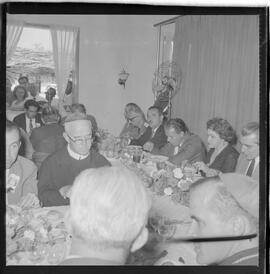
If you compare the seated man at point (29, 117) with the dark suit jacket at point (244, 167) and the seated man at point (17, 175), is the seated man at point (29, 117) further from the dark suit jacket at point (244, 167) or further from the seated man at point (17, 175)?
the dark suit jacket at point (244, 167)

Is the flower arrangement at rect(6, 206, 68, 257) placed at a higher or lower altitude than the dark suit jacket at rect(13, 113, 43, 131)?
lower

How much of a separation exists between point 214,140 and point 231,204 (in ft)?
0.62

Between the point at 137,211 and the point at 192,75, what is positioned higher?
the point at 192,75

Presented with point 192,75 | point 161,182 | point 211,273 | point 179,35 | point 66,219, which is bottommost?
point 211,273

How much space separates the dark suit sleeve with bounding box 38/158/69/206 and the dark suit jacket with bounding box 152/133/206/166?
0.97ft

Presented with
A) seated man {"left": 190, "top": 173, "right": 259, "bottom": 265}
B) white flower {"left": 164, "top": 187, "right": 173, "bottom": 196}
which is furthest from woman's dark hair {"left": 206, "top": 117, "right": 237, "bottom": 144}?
white flower {"left": 164, "top": 187, "right": 173, "bottom": 196}

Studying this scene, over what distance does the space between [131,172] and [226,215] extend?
11.7 inches

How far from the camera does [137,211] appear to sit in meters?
1.01

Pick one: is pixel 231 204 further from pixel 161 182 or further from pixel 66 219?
pixel 66 219

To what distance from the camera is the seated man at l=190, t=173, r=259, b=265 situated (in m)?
1.02

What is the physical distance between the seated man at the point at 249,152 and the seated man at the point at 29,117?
0.59 m

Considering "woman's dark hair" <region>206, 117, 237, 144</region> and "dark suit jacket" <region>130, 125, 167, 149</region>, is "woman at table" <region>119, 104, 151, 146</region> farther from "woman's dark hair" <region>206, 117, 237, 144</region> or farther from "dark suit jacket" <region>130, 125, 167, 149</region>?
"woman's dark hair" <region>206, 117, 237, 144</region>

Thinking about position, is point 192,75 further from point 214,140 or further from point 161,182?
point 161,182

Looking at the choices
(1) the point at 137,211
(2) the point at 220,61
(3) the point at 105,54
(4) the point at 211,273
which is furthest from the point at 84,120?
(4) the point at 211,273
